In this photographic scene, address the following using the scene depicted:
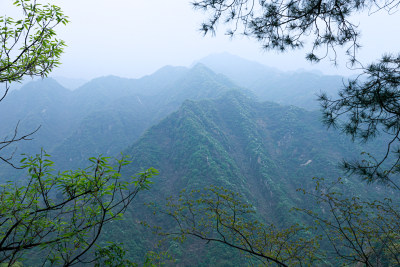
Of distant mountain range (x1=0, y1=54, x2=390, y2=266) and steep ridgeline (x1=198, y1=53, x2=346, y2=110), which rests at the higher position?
steep ridgeline (x1=198, y1=53, x2=346, y2=110)

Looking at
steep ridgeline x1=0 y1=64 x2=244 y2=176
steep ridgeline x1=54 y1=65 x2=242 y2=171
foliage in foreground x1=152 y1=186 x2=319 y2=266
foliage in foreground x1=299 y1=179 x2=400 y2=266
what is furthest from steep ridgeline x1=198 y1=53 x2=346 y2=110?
foliage in foreground x1=152 y1=186 x2=319 y2=266

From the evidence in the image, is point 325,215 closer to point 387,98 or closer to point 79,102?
point 387,98

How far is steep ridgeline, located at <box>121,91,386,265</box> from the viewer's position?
37.3 metres

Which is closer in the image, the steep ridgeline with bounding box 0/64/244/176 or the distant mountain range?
the distant mountain range

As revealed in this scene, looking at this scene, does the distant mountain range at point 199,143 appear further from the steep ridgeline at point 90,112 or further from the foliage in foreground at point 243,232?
the foliage in foreground at point 243,232

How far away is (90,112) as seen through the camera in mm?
94938

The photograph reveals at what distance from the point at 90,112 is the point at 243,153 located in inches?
2955

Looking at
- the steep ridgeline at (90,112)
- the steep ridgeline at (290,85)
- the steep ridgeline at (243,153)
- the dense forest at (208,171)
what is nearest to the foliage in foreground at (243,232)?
the dense forest at (208,171)

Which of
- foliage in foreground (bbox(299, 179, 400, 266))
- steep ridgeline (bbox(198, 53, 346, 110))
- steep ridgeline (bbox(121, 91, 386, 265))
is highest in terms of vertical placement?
steep ridgeline (bbox(198, 53, 346, 110))

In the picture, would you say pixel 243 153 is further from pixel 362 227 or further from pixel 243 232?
pixel 362 227

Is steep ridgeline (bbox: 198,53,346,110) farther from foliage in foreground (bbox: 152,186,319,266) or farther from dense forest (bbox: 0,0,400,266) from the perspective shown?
foliage in foreground (bbox: 152,186,319,266)

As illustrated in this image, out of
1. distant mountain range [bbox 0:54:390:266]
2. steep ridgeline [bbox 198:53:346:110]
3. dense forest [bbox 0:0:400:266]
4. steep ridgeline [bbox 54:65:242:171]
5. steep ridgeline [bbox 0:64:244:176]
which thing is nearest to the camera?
dense forest [bbox 0:0:400:266]

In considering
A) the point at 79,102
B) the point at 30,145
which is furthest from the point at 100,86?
the point at 30,145

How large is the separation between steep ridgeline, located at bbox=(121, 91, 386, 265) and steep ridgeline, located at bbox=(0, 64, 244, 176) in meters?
23.2
